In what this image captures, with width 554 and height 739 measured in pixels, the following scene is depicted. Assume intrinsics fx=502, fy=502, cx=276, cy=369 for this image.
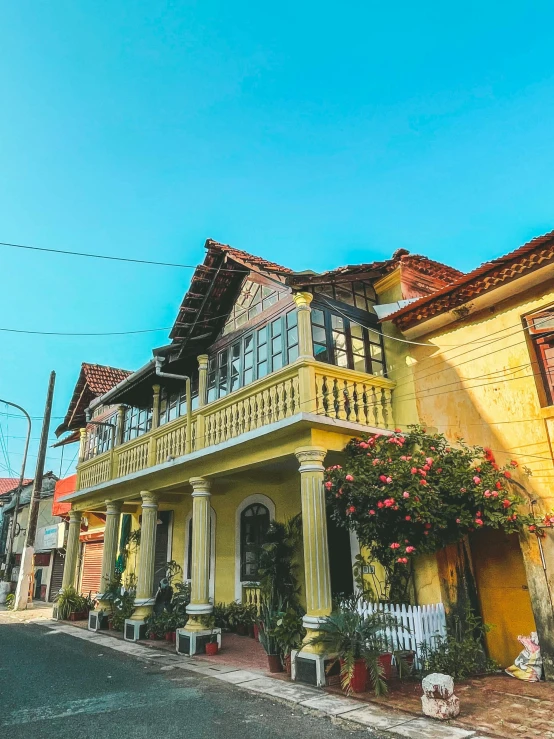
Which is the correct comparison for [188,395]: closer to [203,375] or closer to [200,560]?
[203,375]

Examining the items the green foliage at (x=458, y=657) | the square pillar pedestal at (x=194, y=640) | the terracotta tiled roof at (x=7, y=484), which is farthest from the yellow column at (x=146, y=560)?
the terracotta tiled roof at (x=7, y=484)

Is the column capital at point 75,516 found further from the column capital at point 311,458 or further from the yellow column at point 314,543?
the column capital at point 311,458

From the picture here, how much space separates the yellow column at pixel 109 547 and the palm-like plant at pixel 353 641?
8.99m

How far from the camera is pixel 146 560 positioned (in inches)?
499

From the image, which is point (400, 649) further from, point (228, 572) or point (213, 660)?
point (228, 572)

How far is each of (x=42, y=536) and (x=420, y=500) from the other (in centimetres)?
2519

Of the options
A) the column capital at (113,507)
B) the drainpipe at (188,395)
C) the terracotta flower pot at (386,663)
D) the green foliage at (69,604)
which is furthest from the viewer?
the green foliage at (69,604)

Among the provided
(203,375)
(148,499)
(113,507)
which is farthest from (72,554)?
(203,375)

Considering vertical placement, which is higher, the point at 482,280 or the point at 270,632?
the point at 482,280

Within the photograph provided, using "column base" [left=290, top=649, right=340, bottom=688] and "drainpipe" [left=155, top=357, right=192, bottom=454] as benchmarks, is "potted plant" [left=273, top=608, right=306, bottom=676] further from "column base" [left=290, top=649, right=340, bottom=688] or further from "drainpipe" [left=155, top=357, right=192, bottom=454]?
"drainpipe" [left=155, top=357, right=192, bottom=454]

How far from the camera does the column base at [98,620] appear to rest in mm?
13508

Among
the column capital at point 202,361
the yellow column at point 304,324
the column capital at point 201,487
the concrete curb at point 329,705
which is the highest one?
the column capital at point 202,361

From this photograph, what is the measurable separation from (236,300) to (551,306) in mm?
6805

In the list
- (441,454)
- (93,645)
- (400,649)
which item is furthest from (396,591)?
(93,645)
